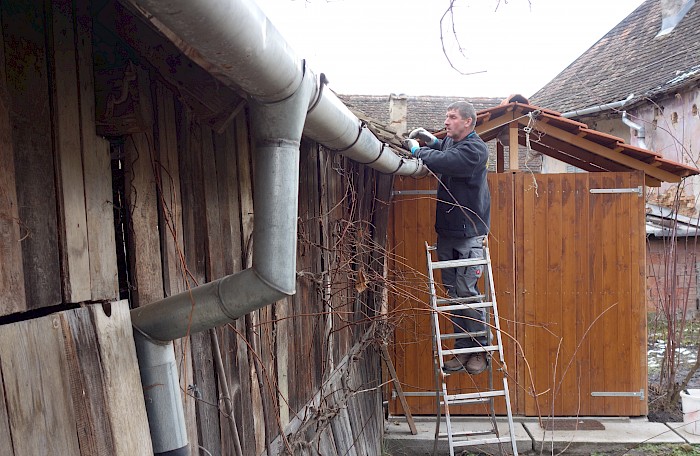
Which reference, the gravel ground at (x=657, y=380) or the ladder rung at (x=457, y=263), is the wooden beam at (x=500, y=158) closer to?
the ladder rung at (x=457, y=263)

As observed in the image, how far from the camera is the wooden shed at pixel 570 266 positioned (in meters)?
6.35

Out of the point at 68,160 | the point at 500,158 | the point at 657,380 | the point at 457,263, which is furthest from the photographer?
the point at 657,380

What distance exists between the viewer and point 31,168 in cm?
128

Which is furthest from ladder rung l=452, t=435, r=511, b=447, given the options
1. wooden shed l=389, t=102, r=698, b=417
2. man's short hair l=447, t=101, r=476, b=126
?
man's short hair l=447, t=101, r=476, b=126

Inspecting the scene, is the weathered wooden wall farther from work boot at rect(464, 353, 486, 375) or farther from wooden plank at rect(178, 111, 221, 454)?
work boot at rect(464, 353, 486, 375)

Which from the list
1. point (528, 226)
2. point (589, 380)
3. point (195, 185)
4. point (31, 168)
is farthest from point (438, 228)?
point (31, 168)

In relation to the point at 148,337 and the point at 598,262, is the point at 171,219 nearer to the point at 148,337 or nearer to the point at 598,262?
the point at 148,337

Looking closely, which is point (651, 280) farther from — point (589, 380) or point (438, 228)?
point (438, 228)

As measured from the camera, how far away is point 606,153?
6.34 m

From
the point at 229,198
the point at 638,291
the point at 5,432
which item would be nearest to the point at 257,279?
the point at 5,432

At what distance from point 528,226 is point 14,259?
5.80 m

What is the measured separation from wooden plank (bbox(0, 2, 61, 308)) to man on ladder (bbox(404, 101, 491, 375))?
153 inches

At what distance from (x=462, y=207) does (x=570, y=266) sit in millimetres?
1979

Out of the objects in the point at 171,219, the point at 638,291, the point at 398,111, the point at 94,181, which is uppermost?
the point at 398,111
